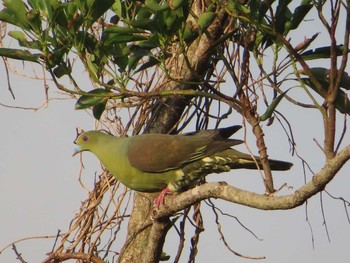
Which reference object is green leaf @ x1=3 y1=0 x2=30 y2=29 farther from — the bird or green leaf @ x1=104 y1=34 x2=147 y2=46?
the bird

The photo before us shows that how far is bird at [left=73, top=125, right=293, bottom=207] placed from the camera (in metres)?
4.45

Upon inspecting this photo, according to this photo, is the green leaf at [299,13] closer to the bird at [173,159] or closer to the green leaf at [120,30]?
the green leaf at [120,30]

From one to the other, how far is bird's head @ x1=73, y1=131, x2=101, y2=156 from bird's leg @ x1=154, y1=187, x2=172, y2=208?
58cm

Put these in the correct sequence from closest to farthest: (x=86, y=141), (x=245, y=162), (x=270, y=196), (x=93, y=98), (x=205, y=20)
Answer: (x=270, y=196), (x=205, y=20), (x=93, y=98), (x=245, y=162), (x=86, y=141)

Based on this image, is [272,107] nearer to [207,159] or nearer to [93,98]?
[93,98]

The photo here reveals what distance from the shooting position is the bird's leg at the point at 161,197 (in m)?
4.12

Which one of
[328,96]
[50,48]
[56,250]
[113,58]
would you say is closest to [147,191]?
[56,250]

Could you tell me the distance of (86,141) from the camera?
4777 millimetres

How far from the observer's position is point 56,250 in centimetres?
443

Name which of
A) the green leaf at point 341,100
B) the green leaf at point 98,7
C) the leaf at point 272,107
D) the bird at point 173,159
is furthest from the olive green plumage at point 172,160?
the green leaf at point 98,7

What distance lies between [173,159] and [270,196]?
184 cm

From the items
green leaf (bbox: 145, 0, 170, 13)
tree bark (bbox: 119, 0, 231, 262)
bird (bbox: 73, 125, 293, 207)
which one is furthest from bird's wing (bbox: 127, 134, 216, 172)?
green leaf (bbox: 145, 0, 170, 13)

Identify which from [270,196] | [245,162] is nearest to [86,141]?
[245,162]

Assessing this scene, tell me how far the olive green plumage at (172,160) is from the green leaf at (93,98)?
105 cm
